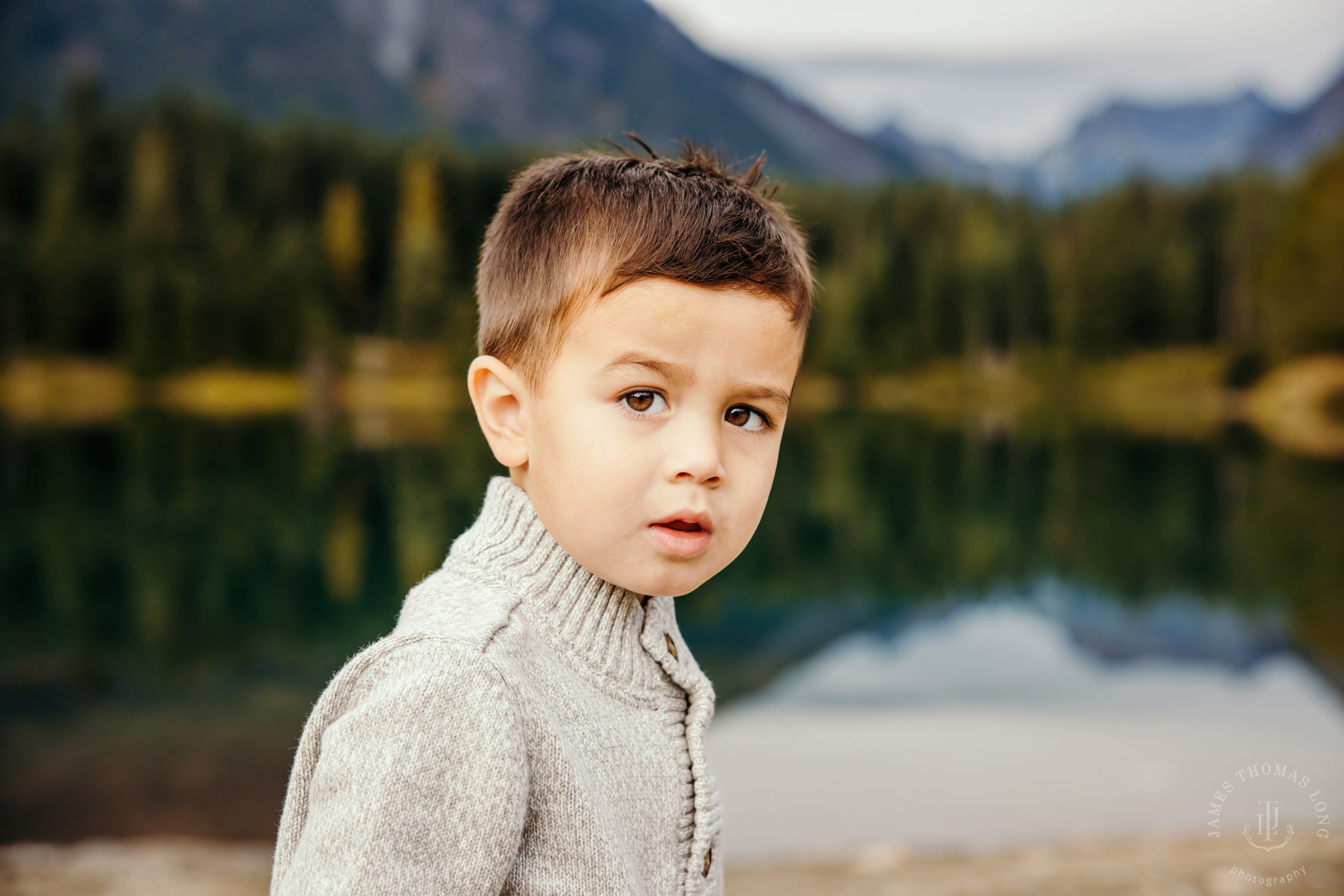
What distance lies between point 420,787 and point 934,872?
23.2ft

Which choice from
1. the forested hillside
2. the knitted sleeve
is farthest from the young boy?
the forested hillside

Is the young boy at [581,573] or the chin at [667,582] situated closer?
the young boy at [581,573]

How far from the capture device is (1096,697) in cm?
1489

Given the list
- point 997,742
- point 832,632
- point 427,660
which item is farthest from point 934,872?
point 832,632

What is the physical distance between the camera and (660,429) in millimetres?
1503

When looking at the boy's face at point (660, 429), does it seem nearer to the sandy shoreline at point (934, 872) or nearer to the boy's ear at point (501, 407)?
the boy's ear at point (501, 407)

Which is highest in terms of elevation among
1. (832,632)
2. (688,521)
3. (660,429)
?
(660,429)

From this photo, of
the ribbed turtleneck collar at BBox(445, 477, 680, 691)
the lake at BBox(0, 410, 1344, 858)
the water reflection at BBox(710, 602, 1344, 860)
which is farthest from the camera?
the lake at BBox(0, 410, 1344, 858)

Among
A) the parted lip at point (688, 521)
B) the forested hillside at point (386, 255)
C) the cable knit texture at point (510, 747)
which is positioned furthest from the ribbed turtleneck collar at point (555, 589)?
the forested hillside at point (386, 255)

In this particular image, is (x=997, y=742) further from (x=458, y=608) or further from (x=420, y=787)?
(x=420, y=787)

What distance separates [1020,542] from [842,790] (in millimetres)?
17255

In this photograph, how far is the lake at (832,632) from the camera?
410 inches

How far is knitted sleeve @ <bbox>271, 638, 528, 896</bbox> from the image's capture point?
126 cm

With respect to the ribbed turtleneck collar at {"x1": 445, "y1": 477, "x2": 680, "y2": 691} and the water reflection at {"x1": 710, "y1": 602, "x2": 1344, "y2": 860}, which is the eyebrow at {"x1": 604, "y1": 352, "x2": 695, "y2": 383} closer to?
the ribbed turtleneck collar at {"x1": 445, "y1": 477, "x2": 680, "y2": 691}
